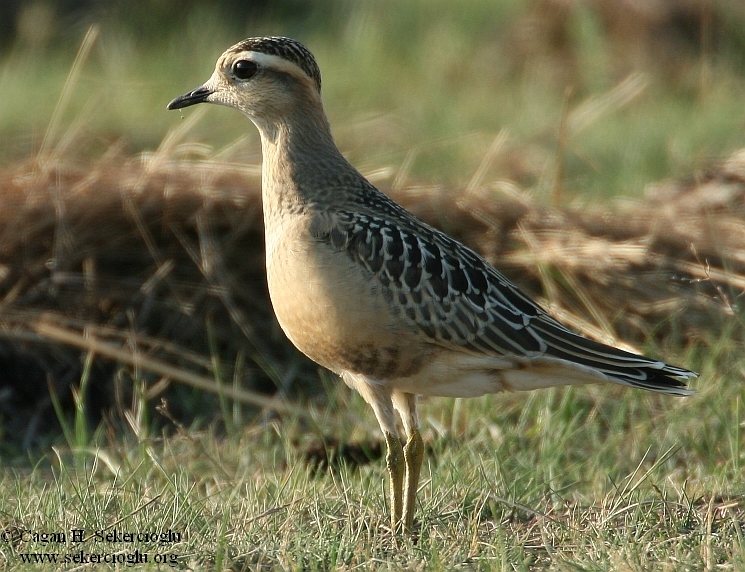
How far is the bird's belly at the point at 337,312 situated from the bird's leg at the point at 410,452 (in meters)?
0.36

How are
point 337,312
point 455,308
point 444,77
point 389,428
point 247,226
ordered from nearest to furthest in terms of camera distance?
point 337,312, point 455,308, point 389,428, point 247,226, point 444,77

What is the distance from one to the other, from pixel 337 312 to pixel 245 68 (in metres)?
1.31

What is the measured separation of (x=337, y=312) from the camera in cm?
468

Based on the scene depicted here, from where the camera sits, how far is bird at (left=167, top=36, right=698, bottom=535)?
187 inches

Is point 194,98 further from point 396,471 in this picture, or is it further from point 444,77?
point 444,77

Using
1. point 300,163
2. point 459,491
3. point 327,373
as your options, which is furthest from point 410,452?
point 327,373

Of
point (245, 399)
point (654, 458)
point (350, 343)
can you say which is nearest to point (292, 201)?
point (350, 343)

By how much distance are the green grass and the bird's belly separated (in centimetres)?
65

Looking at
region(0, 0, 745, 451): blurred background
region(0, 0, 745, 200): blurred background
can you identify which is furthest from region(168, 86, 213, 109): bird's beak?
region(0, 0, 745, 200): blurred background

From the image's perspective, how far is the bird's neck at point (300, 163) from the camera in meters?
5.04

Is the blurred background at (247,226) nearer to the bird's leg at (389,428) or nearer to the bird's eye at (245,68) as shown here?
the bird's leg at (389,428)

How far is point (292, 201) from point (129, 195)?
110 inches

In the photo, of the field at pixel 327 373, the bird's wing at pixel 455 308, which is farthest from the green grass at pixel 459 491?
the bird's wing at pixel 455 308

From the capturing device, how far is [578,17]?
1277cm
